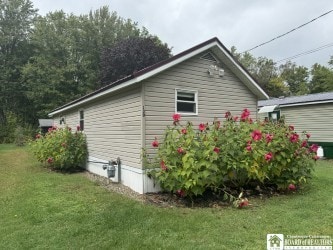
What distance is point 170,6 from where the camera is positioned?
46.9 ft

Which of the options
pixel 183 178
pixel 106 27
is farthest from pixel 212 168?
pixel 106 27

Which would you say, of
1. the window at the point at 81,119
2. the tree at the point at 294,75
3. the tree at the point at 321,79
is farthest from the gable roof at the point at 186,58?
the tree at the point at 294,75

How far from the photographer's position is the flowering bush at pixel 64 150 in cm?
1012

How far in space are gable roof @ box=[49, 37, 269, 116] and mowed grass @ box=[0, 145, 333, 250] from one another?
2.70 metres

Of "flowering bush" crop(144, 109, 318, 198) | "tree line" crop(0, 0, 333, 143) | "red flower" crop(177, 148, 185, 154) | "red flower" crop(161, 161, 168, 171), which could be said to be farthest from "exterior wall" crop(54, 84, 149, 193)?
"tree line" crop(0, 0, 333, 143)

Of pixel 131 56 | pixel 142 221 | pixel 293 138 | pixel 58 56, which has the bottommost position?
pixel 142 221

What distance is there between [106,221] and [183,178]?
162cm

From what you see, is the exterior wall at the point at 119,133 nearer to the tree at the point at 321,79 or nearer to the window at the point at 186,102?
the window at the point at 186,102

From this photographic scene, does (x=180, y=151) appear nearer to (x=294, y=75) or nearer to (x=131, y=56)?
(x=131, y=56)

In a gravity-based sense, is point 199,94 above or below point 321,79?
below

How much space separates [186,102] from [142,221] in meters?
3.78

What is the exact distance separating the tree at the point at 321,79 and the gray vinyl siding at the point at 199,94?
96.4 ft

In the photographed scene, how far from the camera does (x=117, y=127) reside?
8.10 m

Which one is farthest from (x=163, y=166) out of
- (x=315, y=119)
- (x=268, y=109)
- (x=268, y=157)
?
(x=268, y=109)
